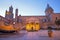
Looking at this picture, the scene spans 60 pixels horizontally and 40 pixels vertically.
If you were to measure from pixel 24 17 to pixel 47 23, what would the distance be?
300 inches

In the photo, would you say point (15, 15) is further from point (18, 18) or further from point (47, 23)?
point (47, 23)

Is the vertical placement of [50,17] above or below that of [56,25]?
above

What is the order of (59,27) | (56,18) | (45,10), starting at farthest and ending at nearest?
1. (45,10)
2. (56,18)
3. (59,27)

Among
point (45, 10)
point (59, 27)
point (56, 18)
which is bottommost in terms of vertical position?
point (59, 27)

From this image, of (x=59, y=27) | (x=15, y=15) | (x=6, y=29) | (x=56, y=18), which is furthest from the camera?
(x=15, y=15)

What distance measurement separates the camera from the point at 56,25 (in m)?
37.2

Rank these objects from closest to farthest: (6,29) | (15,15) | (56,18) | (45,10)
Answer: (6,29), (56,18), (15,15), (45,10)

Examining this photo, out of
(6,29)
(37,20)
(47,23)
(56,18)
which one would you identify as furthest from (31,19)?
(6,29)

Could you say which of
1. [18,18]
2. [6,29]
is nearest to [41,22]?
[18,18]

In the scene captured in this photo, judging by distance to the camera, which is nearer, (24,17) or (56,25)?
(56,25)

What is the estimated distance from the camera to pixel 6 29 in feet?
48.2

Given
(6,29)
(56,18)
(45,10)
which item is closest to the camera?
(6,29)

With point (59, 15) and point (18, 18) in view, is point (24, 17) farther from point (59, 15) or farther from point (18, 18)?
point (59, 15)

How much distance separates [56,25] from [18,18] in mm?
12363
